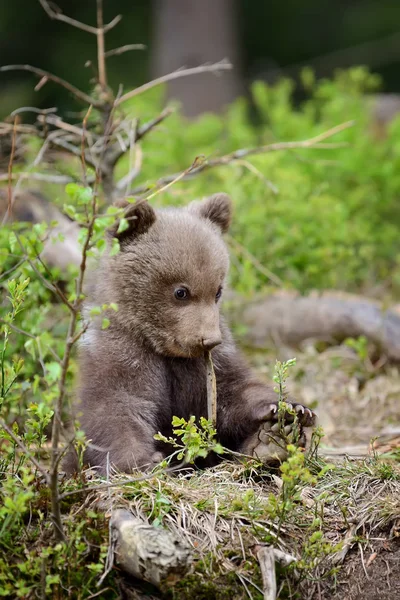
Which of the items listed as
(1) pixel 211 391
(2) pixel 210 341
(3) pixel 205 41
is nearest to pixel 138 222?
(2) pixel 210 341

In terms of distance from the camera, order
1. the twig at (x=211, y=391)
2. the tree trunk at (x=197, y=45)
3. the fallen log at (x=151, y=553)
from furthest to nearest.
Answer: the tree trunk at (x=197, y=45) → the twig at (x=211, y=391) → the fallen log at (x=151, y=553)

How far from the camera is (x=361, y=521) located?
3551 millimetres

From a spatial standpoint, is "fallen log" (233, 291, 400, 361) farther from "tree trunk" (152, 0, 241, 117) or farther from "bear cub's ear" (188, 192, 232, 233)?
"tree trunk" (152, 0, 241, 117)

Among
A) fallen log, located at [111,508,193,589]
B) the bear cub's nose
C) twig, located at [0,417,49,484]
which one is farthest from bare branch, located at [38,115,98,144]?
fallen log, located at [111,508,193,589]

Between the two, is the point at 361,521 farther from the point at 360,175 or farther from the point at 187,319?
the point at 360,175

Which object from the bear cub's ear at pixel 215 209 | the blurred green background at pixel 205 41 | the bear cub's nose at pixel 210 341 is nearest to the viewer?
the bear cub's nose at pixel 210 341

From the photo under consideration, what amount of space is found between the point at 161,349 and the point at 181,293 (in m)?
0.30

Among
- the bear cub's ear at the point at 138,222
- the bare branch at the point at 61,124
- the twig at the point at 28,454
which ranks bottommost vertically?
the twig at the point at 28,454

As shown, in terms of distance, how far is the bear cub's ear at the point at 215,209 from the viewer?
4.61 metres

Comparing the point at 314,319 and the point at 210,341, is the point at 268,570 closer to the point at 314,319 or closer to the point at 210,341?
the point at 210,341

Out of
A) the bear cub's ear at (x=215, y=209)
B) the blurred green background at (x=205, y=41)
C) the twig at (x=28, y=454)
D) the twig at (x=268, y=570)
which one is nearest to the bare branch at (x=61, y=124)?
the bear cub's ear at (x=215, y=209)

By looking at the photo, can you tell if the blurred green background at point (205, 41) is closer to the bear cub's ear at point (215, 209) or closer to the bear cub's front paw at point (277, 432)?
the bear cub's ear at point (215, 209)

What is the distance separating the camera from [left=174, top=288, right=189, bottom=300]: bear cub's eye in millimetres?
4129

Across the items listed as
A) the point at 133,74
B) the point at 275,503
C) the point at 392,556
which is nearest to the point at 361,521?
the point at 392,556
